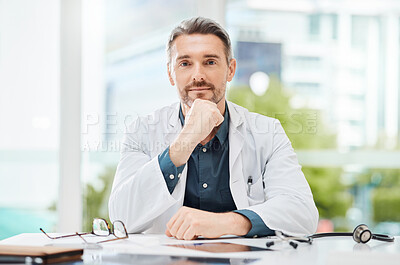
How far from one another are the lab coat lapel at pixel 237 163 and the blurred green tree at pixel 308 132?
1232 millimetres

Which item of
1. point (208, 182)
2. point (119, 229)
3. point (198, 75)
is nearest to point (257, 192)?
point (208, 182)

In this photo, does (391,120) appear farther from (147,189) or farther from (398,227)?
(147,189)

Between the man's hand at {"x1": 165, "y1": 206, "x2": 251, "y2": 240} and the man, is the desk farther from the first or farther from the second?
the man

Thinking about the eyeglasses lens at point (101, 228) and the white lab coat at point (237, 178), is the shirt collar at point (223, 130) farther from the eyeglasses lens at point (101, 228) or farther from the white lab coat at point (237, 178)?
the eyeglasses lens at point (101, 228)

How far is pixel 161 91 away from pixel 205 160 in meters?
1.51

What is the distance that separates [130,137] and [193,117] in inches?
13.9

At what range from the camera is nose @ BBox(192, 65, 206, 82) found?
204 centimetres

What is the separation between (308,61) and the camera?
3484 millimetres

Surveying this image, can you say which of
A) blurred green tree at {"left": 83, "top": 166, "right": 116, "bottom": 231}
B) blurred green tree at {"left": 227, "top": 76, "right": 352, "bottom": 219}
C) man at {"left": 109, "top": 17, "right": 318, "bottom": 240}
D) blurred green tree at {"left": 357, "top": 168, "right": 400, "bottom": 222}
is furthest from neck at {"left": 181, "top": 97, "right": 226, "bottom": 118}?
blurred green tree at {"left": 357, "top": 168, "right": 400, "bottom": 222}

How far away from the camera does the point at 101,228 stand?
160cm

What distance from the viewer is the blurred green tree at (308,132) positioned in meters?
3.42

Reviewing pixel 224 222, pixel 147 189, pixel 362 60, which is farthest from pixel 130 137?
pixel 362 60

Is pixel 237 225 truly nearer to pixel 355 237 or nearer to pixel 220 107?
pixel 355 237

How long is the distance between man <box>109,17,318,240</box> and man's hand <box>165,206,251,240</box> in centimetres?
5
